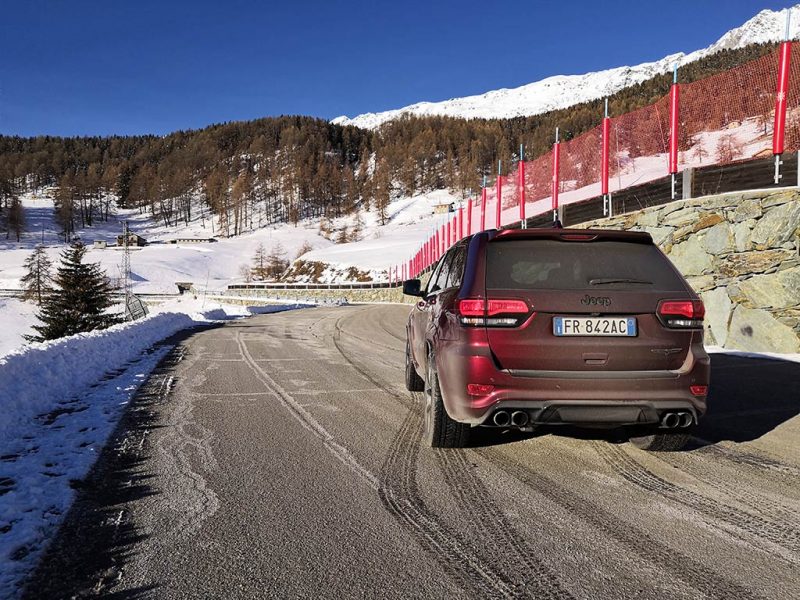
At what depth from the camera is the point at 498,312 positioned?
3.38 meters

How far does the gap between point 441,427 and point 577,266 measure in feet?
5.22

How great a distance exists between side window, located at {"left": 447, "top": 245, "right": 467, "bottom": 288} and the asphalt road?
4.43 ft

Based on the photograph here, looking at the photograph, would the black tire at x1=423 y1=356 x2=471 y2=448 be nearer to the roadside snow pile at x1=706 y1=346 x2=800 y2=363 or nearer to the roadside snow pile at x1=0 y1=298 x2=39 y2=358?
the roadside snow pile at x1=706 y1=346 x2=800 y2=363

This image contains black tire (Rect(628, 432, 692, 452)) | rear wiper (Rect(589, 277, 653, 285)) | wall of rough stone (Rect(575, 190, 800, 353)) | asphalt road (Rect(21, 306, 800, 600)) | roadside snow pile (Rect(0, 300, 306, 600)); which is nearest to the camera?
asphalt road (Rect(21, 306, 800, 600))

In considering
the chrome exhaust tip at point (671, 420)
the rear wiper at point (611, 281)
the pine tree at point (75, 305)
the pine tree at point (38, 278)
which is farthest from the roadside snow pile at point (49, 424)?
the pine tree at point (38, 278)

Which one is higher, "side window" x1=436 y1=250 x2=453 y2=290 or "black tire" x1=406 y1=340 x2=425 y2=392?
"side window" x1=436 y1=250 x2=453 y2=290

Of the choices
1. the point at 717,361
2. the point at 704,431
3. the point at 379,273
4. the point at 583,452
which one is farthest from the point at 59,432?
the point at 379,273

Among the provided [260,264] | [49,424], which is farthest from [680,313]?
[260,264]

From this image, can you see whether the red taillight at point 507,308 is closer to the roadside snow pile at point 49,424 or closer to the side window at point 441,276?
the side window at point 441,276

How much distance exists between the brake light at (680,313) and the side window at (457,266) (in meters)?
1.40

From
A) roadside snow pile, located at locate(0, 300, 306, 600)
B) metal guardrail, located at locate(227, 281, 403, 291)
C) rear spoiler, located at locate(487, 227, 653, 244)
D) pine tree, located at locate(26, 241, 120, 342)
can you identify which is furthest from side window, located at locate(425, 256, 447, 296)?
metal guardrail, located at locate(227, 281, 403, 291)

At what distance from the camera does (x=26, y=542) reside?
245cm

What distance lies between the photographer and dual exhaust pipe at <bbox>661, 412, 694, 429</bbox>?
11.1 ft

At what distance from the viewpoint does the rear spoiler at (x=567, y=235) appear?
3.73 m
